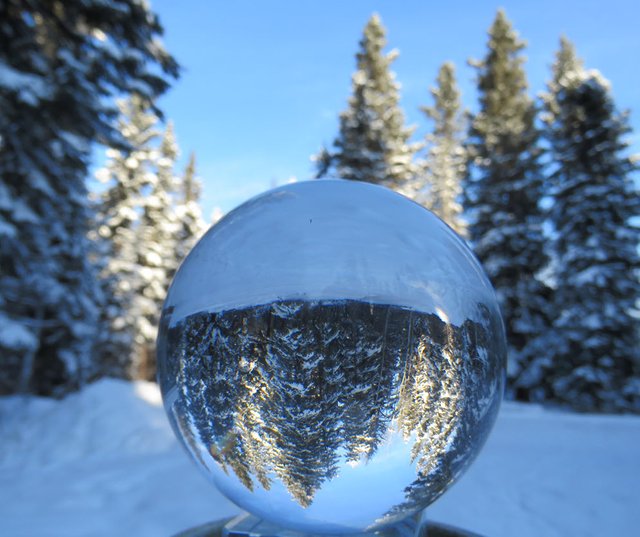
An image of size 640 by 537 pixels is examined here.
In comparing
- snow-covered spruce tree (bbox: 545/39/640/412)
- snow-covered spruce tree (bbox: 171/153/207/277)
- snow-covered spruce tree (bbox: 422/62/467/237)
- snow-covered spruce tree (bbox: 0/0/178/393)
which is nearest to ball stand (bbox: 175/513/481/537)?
snow-covered spruce tree (bbox: 0/0/178/393)

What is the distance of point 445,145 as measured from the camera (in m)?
29.5

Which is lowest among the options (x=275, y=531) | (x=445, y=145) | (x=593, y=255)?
(x=275, y=531)

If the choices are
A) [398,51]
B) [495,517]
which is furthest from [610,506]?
[398,51]

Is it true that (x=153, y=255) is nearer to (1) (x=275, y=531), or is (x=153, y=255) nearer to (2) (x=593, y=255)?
(2) (x=593, y=255)

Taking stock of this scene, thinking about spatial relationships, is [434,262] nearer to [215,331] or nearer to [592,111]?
[215,331]

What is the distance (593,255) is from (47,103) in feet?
54.7

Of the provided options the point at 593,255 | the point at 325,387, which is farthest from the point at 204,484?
the point at 593,255

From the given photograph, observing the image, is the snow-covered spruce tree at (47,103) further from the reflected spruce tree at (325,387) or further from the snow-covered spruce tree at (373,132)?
the snow-covered spruce tree at (373,132)

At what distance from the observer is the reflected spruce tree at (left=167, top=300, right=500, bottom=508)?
1.62 metres

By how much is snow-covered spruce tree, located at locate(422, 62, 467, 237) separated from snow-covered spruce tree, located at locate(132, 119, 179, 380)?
16.7m

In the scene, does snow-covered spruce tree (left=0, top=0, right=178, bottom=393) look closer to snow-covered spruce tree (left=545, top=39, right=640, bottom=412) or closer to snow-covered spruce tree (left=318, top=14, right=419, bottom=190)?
snow-covered spruce tree (left=318, top=14, right=419, bottom=190)

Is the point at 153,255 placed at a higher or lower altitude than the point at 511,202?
lower

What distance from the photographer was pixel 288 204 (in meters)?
1.87

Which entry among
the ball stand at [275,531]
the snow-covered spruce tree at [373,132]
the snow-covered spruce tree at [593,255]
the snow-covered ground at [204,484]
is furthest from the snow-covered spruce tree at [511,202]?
the ball stand at [275,531]
